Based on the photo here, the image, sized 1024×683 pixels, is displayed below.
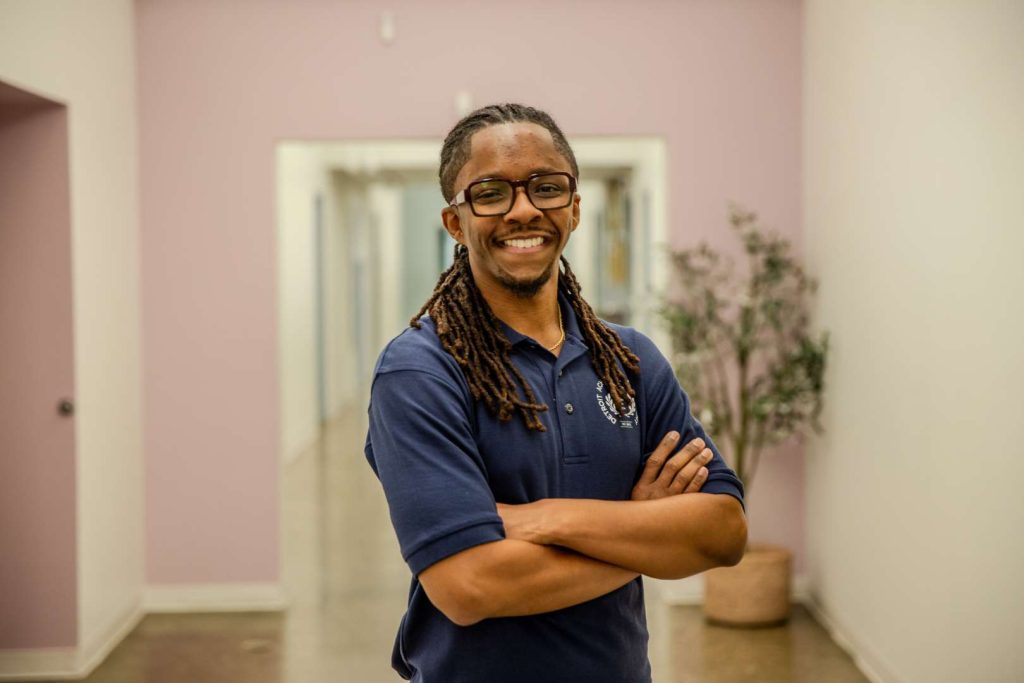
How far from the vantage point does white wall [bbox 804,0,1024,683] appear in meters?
3.18

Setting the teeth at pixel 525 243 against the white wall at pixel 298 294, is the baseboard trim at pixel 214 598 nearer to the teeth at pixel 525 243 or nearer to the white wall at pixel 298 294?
the white wall at pixel 298 294

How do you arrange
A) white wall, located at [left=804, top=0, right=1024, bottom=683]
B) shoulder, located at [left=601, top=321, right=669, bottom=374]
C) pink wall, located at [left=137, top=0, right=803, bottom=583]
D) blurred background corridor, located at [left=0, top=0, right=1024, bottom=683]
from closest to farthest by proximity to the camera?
shoulder, located at [left=601, top=321, right=669, bottom=374] < white wall, located at [left=804, top=0, right=1024, bottom=683] < blurred background corridor, located at [left=0, top=0, right=1024, bottom=683] < pink wall, located at [left=137, top=0, right=803, bottom=583]

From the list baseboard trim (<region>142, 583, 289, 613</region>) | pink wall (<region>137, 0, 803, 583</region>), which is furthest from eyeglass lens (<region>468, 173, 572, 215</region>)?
baseboard trim (<region>142, 583, 289, 613</region>)

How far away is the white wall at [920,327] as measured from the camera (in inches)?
125

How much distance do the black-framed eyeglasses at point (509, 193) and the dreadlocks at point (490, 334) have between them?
0.20 ft

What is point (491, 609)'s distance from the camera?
1.66 m

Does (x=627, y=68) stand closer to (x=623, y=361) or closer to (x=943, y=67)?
(x=943, y=67)

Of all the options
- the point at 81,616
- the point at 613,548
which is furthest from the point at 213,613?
the point at 613,548

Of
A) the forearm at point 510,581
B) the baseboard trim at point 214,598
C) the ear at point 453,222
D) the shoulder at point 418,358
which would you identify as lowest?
the baseboard trim at point 214,598

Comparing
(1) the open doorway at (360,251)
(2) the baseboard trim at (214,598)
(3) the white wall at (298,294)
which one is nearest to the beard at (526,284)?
(1) the open doorway at (360,251)

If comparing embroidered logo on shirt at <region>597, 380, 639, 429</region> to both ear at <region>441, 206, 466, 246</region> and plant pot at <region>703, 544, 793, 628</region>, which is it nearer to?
ear at <region>441, 206, 466, 246</region>

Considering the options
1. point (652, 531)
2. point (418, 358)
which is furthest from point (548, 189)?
point (652, 531)

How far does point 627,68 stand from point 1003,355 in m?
2.76

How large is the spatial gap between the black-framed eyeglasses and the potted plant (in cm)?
345
